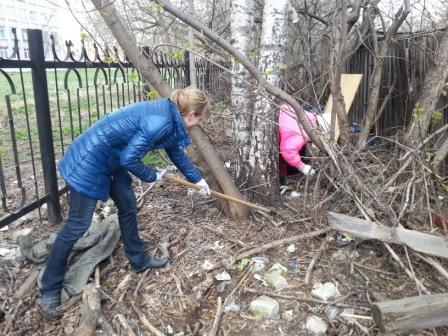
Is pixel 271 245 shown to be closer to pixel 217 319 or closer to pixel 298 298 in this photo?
pixel 298 298

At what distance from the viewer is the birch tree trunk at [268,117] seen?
342 cm

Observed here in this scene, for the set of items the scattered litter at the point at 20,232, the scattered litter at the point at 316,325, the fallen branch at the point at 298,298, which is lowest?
the scattered litter at the point at 316,325

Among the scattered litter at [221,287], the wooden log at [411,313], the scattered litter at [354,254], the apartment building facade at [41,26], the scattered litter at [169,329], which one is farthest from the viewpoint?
the apartment building facade at [41,26]

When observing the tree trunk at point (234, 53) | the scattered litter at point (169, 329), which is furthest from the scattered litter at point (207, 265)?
the tree trunk at point (234, 53)

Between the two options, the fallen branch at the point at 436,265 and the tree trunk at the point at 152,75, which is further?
the tree trunk at the point at 152,75

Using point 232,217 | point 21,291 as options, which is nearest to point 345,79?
point 232,217

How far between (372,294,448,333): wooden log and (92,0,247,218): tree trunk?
1623 mm

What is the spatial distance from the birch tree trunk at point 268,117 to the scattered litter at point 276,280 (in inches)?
38.0

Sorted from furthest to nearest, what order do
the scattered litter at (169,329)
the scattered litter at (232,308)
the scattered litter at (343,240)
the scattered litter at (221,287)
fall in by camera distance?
the scattered litter at (343,240)
the scattered litter at (221,287)
the scattered litter at (232,308)
the scattered litter at (169,329)

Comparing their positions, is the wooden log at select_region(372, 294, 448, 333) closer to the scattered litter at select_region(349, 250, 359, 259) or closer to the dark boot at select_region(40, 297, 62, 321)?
the scattered litter at select_region(349, 250, 359, 259)

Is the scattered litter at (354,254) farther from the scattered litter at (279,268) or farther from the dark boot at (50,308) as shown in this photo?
the dark boot at (50,308)

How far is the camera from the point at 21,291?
260 centimetres

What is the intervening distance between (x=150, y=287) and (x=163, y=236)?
602 mm

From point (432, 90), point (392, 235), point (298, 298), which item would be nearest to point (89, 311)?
point (298, 298)
